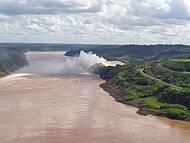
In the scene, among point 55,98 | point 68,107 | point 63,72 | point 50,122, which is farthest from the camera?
point 63,72

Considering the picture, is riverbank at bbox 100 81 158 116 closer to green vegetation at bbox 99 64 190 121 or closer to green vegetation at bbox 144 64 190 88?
green vegetation at bbox 99 64 190 121

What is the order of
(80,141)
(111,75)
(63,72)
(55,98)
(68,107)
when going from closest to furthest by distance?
(80,141) < (68,107) < (55,98) < (111,75) < (63,72)

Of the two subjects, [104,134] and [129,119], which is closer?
[104,134]

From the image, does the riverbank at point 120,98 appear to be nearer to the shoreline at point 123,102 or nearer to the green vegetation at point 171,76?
the shoreline at point 123,102

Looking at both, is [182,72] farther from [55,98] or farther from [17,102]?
[17,102]

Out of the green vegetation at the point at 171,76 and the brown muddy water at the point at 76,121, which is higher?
the green vegetation at the point at 171,76

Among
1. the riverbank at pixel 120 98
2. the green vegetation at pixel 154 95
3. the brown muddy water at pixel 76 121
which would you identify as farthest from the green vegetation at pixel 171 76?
the brown muddy water at pixel 76 121

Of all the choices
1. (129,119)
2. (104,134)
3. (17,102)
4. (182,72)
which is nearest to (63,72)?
(182,72)
